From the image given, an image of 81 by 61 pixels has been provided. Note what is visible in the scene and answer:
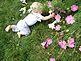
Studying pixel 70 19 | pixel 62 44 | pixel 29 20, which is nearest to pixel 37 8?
pixel 29 20

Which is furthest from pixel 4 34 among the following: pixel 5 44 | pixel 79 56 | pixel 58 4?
pixel 79 56

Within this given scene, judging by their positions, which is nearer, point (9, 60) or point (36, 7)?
point (9, 60)

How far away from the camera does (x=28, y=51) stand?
4.29 metres

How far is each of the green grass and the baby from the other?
0.26 feet

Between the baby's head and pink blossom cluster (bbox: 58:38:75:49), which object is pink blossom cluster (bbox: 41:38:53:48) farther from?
the baby's head

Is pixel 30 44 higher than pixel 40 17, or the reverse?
pixel 40 17

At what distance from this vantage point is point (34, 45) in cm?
432

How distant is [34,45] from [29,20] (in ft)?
1.46

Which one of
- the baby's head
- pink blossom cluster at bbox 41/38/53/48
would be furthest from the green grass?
the baby's head

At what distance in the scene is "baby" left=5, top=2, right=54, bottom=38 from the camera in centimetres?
450

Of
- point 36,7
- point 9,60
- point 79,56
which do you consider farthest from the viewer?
point 36,7

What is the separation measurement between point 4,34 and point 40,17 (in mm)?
650

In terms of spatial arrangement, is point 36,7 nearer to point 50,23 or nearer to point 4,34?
point 50,23

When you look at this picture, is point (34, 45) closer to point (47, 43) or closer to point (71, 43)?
point (47, 43)
